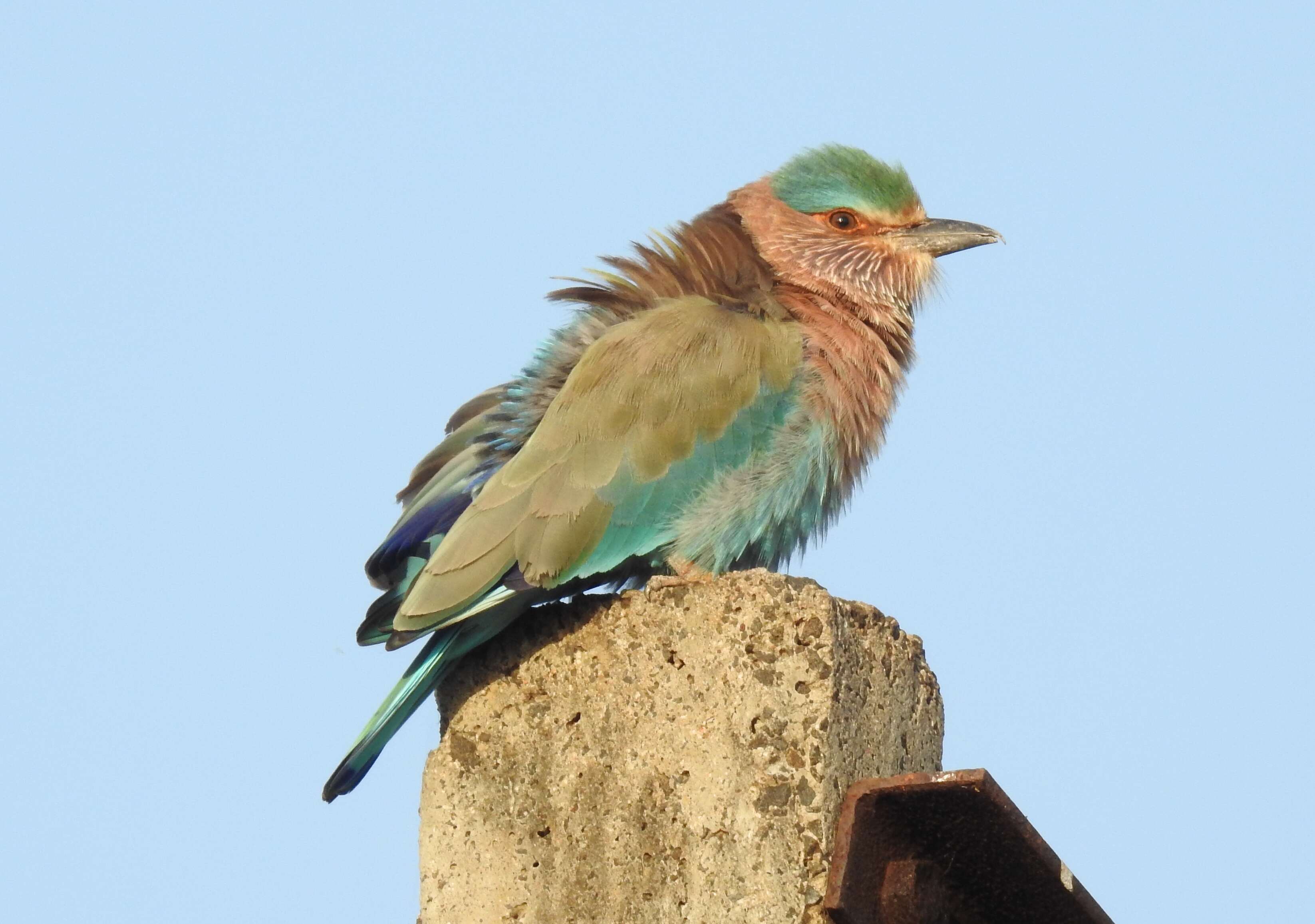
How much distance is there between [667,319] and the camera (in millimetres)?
5656

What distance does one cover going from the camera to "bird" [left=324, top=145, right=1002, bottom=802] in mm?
5094

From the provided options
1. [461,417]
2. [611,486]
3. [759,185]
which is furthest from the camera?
[759,185]

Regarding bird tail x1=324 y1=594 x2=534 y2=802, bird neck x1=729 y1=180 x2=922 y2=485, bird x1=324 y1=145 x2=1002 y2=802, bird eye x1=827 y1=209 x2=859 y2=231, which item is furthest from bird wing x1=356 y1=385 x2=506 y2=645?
bird eye x1=827 y1=209 x2=859 y2=231

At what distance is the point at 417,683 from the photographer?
5016 mm

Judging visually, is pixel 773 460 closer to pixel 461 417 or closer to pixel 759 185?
pixel 461 417

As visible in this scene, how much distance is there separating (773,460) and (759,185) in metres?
1.91

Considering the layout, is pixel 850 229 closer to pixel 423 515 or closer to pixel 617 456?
pixel 617 456

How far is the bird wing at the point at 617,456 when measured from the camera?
5105 millimetres

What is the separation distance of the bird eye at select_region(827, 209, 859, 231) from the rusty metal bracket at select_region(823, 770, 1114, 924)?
3252mm

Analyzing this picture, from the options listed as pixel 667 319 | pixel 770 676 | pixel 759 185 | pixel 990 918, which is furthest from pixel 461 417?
pixel 990 918

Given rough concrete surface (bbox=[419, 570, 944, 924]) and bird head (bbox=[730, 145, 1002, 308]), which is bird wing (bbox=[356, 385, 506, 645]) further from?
bird head (bbox=[730, 145, 1002, 308])

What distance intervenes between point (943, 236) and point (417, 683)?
3293 millimetres

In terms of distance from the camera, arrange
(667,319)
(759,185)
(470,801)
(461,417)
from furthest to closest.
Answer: (759,185) < (461,417) < (667,319) < (470,801)

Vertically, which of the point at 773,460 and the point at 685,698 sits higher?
the point at 773,460
